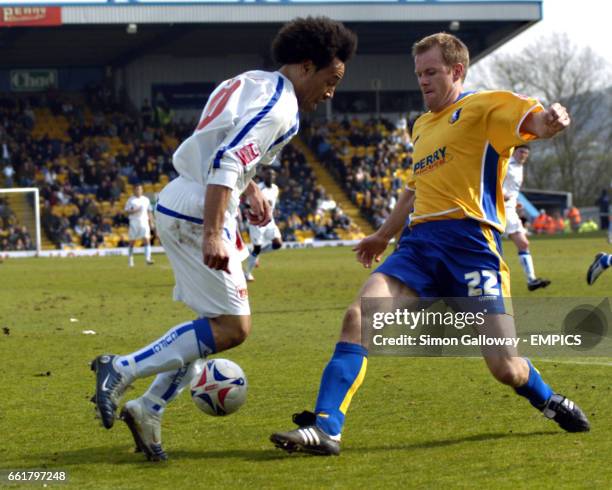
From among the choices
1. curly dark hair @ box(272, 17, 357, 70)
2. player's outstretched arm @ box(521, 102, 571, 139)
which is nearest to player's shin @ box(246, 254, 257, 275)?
curly dark hair @ box(272, 17, 357, 70)

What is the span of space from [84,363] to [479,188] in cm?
481

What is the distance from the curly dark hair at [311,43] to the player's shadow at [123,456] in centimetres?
195

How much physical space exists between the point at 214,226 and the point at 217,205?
96 mm

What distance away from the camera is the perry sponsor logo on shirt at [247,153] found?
541 centimetres

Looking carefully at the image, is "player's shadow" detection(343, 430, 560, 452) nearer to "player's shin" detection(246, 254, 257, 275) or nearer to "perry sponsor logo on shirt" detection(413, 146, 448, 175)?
"perry sponsor logo on shirt" detection(413, 146, 448, 175)

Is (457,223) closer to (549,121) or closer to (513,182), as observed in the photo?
(549,121)

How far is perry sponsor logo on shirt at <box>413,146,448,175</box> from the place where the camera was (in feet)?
20.9

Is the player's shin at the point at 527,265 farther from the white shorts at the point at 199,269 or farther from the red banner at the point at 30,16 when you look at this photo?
the red banner at the point at 30,16

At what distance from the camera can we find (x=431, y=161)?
643cm

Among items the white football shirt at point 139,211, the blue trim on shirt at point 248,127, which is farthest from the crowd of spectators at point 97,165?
the blue trim on shirt at point 248,127


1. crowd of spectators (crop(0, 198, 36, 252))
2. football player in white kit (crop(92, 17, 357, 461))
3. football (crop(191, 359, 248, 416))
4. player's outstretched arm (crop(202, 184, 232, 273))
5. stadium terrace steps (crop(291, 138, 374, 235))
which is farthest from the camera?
stadium terrace steps (crop(291, 138, 374, 235))

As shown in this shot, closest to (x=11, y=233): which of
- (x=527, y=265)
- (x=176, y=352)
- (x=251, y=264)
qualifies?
(x=251, y=264)

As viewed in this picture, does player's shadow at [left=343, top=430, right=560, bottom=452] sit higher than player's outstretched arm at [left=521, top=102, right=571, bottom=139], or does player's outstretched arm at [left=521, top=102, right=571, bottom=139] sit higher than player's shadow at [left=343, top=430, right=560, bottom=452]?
player's outstretched arm at [left=521, top=102, right=571, bottom=139]

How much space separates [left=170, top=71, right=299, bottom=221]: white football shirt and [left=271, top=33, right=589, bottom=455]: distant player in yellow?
97cm
